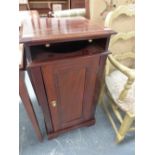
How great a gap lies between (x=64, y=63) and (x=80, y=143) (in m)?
A: 0.73

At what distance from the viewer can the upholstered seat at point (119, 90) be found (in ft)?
3.63

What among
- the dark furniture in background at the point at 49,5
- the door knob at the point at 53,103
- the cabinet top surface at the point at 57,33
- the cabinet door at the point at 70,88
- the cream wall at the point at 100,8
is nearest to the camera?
the cabinet top surface at the point at 57,33

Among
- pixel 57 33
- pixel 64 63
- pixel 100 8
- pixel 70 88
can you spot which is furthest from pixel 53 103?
pixel 100 8

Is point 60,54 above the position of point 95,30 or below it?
below

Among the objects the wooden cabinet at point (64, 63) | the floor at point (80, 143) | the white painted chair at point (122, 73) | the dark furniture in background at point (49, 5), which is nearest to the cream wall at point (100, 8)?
the white painted chair at point (122, 73)

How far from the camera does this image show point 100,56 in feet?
3.10

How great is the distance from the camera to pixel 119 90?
120 cm

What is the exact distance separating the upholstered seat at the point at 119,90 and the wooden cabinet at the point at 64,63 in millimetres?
136

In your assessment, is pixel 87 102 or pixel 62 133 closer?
pixel 87 102

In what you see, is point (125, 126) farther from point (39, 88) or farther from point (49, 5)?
point (49, 5)

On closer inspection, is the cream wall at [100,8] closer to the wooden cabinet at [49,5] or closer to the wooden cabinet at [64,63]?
the wooden cabinet at [64,63]
